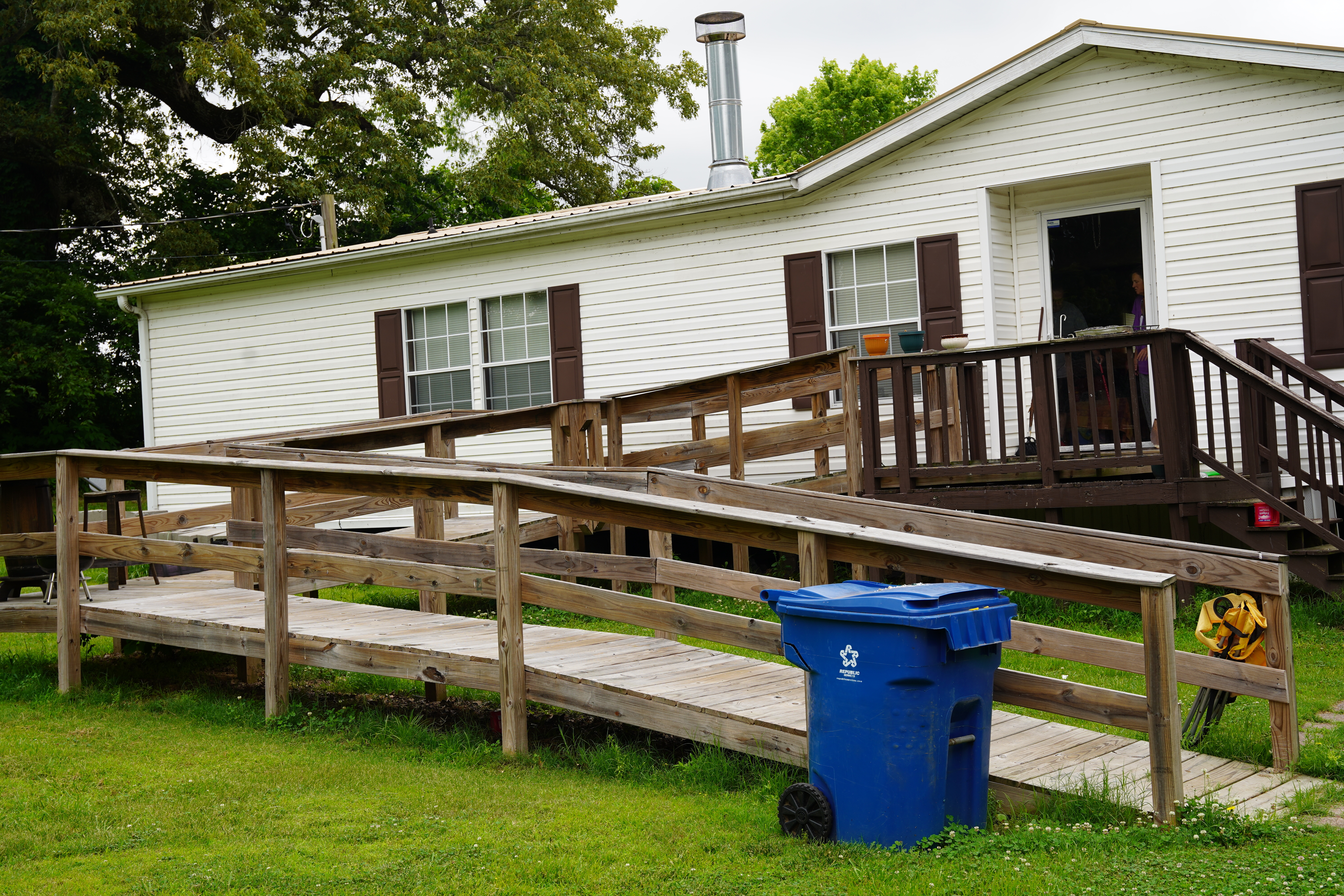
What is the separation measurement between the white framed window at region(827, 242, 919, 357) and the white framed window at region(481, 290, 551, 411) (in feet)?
11.1

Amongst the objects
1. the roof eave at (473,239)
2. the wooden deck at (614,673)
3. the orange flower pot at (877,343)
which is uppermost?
the roof eave at (473,239)

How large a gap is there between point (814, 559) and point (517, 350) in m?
9.39

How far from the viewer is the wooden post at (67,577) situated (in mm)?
7172

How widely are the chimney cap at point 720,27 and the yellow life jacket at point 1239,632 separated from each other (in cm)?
1087

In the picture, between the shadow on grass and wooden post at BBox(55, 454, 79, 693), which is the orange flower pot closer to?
the shadow on grass

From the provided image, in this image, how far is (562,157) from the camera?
86.7ft

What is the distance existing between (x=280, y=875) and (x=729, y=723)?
181 centimetres

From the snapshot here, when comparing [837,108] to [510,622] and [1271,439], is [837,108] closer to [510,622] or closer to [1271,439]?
[1271,439]

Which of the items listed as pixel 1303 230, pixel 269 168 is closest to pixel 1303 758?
pixel 1303 230

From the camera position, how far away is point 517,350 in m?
13.7

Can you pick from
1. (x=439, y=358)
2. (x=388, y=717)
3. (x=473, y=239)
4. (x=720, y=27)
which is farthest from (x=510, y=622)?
(x=720, y=27)

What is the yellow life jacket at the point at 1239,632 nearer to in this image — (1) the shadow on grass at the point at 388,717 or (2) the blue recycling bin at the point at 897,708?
Result: (2) the blue recycling bin at the point at 897,708

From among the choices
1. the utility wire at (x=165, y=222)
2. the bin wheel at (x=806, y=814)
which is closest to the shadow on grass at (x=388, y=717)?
the bin wheel at (x=806, y=814)

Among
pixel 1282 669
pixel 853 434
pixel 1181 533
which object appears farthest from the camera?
pixel 853 434
